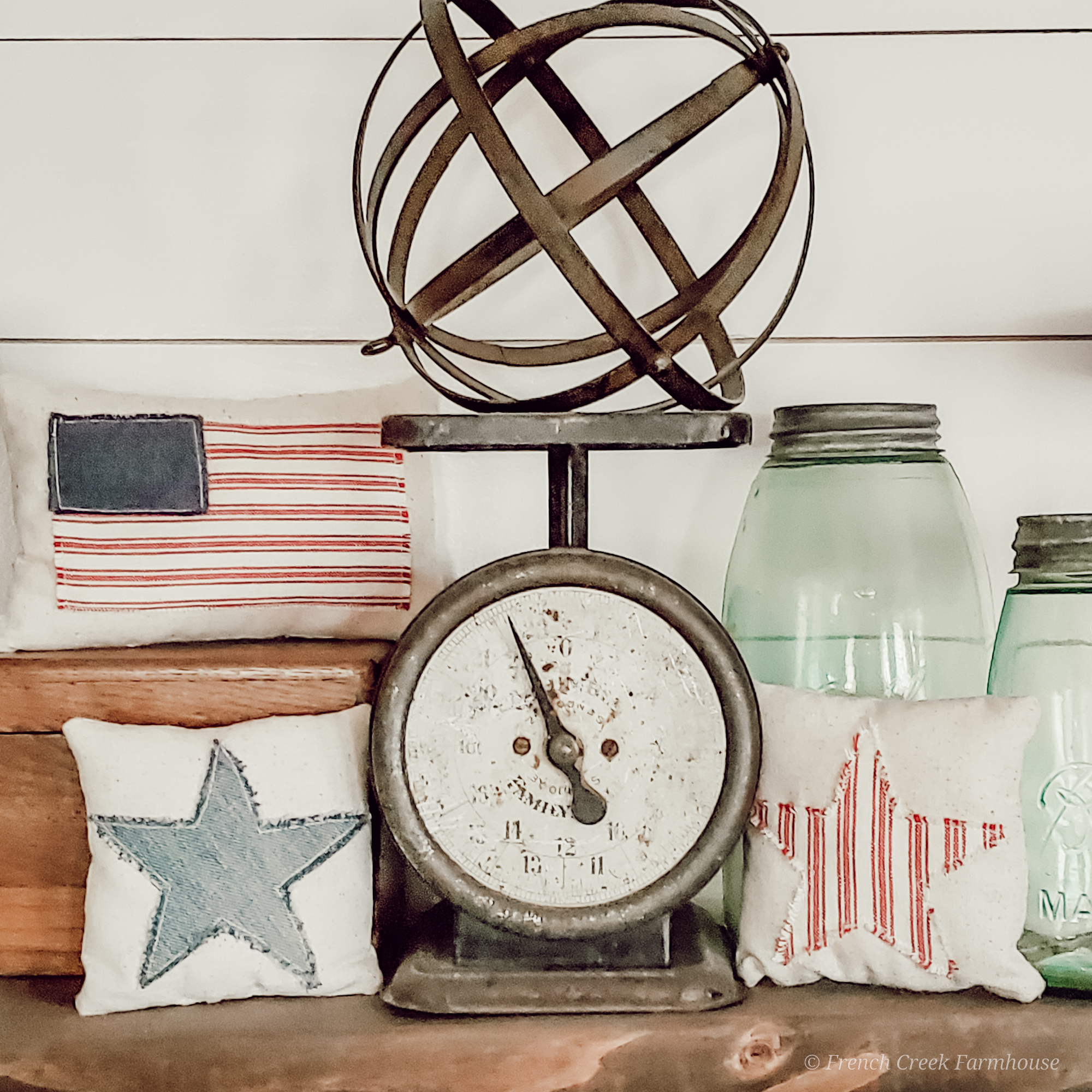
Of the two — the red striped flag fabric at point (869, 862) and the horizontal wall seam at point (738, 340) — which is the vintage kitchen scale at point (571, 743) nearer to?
the red striped flag fabric at point (869, 862)

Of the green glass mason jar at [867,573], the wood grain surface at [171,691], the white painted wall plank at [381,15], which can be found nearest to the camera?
the wood grain surface at [171,691]

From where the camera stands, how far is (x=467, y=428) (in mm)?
870

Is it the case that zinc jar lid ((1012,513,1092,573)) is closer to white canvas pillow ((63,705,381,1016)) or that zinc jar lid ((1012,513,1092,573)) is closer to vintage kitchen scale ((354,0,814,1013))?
vintage kitchen scale ((354,0,814,1013))

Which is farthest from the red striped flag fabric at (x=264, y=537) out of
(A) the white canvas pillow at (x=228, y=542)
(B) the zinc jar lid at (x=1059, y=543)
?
(B) the zinc jar lid at (x=1059, y=543)

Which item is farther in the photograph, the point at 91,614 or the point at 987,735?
the point at 91,614

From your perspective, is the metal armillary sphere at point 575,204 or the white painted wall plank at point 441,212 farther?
the white painted wall plank at point 441,212

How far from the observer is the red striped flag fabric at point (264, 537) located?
112 centimetres

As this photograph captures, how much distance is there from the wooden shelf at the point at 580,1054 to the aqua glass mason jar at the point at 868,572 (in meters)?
0.32

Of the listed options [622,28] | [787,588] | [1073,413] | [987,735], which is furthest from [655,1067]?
[622,28]

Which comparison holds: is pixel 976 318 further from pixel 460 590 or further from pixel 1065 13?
pixel 460 590

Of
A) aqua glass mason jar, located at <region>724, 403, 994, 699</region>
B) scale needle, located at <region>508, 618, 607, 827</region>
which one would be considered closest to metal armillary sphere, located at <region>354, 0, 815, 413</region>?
aqua glass mason jar, located at <region>724, 403, 994, 699</region>

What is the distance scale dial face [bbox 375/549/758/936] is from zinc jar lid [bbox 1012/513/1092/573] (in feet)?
1.01

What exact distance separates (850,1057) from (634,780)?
0.26 metres

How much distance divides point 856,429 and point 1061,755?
1.14 feet
